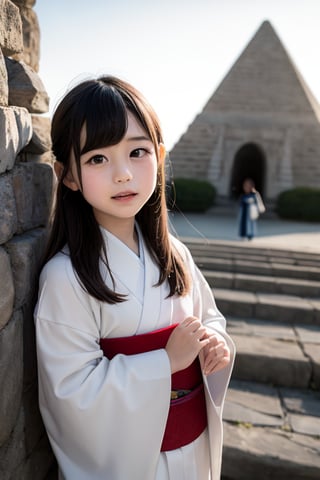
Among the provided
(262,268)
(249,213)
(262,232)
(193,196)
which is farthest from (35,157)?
(193,196)

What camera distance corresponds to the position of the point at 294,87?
53.7ft

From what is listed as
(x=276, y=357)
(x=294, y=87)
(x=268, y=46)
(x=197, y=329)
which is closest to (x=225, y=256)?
(x=276, y=357)

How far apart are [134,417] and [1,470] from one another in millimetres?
408

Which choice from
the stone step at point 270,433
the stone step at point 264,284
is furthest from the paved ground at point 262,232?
the stone step at point 270,433

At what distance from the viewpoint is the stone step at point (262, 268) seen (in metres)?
4.56

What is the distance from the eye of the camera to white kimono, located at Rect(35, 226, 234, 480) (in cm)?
106

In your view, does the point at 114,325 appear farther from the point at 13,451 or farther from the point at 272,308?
the point at 272,308

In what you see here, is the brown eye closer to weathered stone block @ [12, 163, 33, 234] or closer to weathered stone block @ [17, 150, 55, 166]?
weathered stone block @ [12, 163, 33, 234]

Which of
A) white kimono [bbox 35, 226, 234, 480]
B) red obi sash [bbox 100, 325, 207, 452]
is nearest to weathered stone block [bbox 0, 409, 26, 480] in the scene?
white kimono [bbox 35, 226, 234, 480]

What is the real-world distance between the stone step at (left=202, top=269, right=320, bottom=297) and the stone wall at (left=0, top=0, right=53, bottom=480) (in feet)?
9.94

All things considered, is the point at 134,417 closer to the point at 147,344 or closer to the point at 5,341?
the point at 147,344

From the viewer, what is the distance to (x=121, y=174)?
1.14 metres

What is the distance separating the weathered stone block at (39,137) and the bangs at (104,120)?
32 cm

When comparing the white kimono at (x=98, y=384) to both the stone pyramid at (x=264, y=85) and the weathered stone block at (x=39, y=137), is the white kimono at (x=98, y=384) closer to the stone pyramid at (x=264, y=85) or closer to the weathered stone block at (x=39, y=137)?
the weathered stone block at (x=39, y=137)
